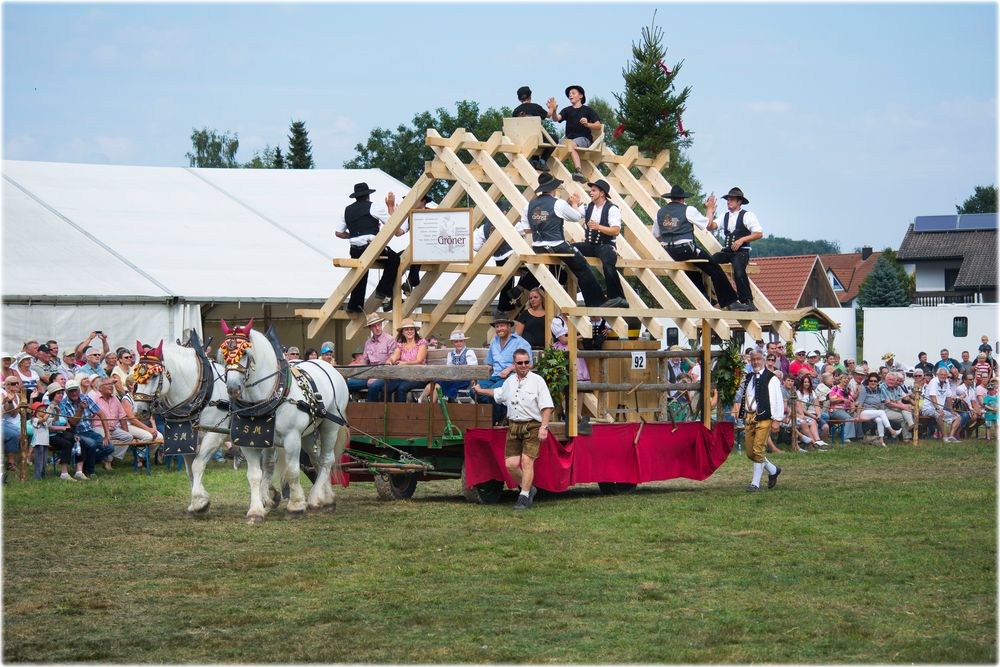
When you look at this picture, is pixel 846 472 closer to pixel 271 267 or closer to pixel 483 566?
pixel 483 566

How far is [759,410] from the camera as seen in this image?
15172mm

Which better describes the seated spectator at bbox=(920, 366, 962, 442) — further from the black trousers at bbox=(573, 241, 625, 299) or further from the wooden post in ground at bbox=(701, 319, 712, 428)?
the black trousers at bbox=(573, 241, 625, 299)

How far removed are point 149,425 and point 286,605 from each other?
9984mm

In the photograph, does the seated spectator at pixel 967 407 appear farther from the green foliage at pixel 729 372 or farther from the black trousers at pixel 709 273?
the black trousers at pixel 709 273

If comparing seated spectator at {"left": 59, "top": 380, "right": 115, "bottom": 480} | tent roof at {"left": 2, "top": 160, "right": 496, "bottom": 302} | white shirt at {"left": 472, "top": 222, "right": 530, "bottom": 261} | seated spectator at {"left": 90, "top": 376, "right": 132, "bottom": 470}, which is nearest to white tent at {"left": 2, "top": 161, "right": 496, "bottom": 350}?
tent roof at {"left": 2, "top": 160, "right": 496, "bottom": 302}

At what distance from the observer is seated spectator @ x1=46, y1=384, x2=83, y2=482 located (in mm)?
16578

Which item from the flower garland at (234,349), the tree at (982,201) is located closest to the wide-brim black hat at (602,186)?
the flower garland at (234,349)

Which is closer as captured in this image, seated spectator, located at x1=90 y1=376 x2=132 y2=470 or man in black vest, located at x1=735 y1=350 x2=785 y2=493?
man in black vest, located at x1=735 y1=350 x2=785 y2=493

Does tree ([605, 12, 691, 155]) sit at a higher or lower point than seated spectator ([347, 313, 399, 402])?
higher

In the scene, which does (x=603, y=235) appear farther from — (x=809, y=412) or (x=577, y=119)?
(x=809, y=412)

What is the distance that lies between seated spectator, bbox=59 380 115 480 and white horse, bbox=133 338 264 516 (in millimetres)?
3837

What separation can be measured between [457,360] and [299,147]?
175ft

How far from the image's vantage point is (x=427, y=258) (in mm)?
15625

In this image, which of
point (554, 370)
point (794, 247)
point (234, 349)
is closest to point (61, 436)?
point (234, 349)
